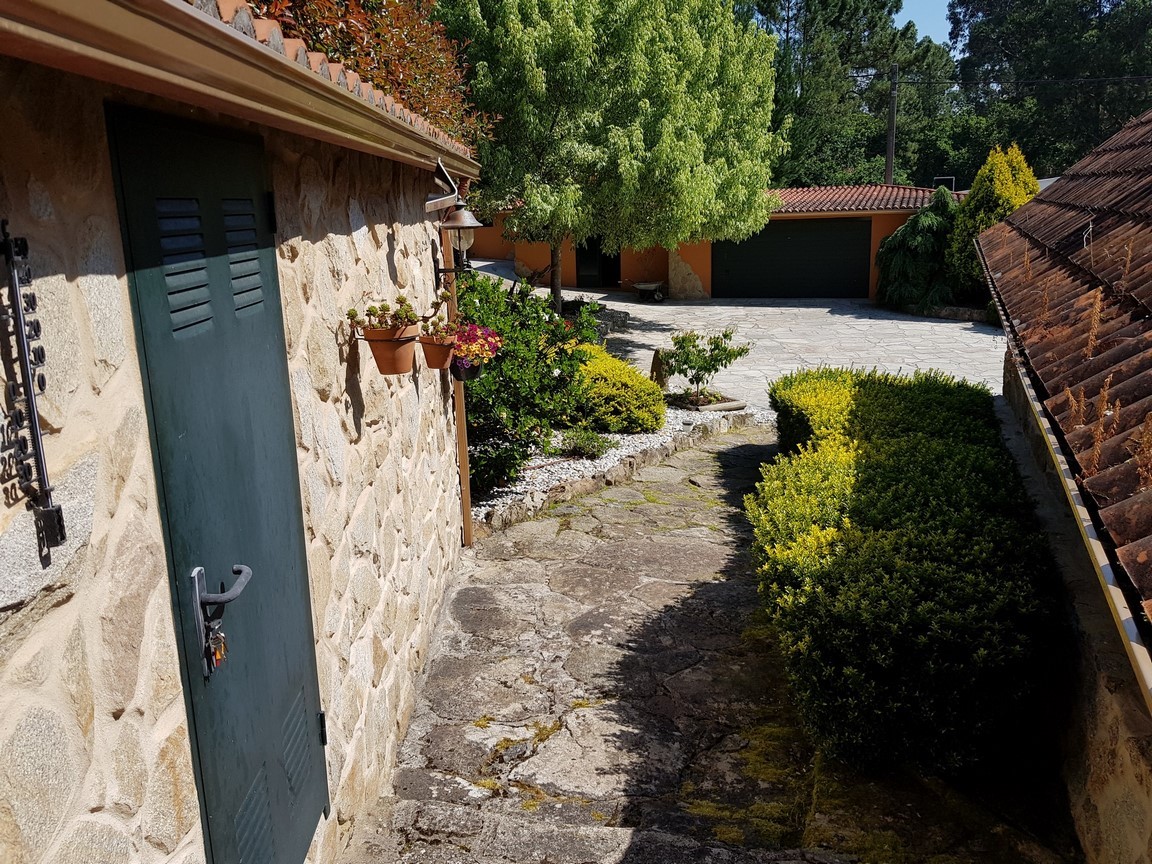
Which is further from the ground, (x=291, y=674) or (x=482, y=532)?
(x=291, y=674)

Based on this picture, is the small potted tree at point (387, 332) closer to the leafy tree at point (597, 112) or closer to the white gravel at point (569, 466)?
the white gravel at point (569, 466)

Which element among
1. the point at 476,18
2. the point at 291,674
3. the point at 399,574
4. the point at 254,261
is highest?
the point at 476,18

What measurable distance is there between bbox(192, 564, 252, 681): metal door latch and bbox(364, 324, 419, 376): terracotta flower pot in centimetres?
165

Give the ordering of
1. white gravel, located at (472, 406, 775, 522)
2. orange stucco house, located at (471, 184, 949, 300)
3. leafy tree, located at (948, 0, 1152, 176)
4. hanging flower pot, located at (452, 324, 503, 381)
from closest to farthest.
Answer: hanging flower pot, located at (452, 324, 503, 381) → white gravel, located at (472, 406, 775, 522) → orange stucco house, located at (471, 184, 949, 300) → leafy tree, located at (948, 0, 1152, 176)

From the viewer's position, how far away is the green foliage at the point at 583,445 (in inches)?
361

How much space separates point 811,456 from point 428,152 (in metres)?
3.35

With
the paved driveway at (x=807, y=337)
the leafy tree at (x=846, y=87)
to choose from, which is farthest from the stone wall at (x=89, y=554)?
the leafy tree at (x=846, y=87)

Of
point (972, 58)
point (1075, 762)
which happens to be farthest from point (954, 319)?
point (972, 58)

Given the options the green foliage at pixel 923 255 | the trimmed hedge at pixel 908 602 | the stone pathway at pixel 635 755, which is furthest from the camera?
the green foliage at pixel 923 255

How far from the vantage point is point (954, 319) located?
20344 millimetres

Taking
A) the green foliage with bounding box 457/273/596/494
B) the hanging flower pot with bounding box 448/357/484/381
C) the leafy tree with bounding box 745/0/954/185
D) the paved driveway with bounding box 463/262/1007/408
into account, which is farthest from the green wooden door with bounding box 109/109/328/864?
the leafy tree with bounding box 745/0/954/185

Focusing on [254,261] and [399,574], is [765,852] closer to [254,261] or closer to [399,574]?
[399,574]

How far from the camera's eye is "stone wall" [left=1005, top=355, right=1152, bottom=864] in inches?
→ 113

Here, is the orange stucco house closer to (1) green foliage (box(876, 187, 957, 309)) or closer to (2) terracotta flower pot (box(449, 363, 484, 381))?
(1) green foliage (box(876, 187, 957, 309))
